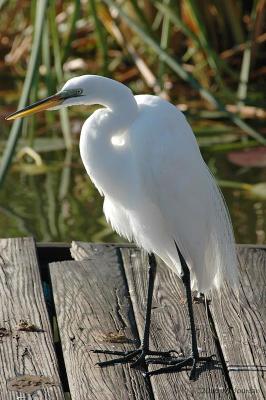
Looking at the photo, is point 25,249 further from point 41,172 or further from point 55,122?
point 55,122

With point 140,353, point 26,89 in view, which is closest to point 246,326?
point 140,353

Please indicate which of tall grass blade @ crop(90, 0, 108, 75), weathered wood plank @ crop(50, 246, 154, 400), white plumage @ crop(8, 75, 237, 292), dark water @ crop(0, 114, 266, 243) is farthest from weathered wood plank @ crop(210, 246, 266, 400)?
tall grass blade @ crop(90, 0, 108, 75)

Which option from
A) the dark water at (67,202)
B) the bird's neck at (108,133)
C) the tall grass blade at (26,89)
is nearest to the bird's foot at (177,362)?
the bird's neck at (108,133)

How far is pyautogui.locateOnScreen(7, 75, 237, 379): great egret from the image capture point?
99.6 inches

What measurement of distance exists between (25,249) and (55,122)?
2.85 m

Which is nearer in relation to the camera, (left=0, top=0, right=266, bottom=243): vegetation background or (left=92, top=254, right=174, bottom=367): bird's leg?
(left=92, top=254, right=174, bottom=367): bird's leg

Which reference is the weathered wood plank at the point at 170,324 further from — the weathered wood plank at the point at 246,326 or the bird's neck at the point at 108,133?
the bird's neck at the point at 108,133

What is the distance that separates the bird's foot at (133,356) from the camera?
2.51 meters

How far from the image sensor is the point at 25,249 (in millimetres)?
3205

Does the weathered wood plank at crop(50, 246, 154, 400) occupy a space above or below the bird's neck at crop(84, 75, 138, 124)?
below

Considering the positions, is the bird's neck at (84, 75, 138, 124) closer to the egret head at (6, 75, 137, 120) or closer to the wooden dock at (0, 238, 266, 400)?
the egret head at (6, 75, 137, 120)

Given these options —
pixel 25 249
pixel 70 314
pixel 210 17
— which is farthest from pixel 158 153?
pixel 210 17

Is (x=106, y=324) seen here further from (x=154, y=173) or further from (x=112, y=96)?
(x=112, y=96)

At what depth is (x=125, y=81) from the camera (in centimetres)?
630
